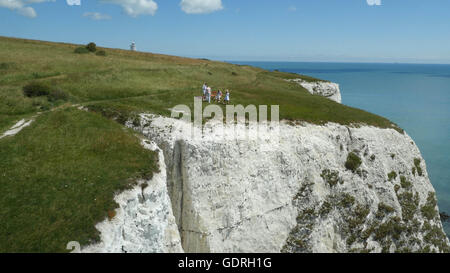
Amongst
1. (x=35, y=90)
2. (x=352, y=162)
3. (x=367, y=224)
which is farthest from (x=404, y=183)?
(x=35, y=90)

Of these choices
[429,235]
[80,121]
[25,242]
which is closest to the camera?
[25,242]

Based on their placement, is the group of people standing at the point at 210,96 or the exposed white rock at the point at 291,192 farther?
the group of people standing at the point at 210,96

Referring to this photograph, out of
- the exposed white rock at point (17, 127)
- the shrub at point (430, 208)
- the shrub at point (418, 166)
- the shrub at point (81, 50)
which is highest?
the shrub at point (81, 50)

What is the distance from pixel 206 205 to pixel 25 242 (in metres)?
14.7

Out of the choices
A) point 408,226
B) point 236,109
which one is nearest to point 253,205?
point 236,109

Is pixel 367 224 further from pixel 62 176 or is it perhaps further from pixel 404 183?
pixel 62 176

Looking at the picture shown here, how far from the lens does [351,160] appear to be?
37000mm

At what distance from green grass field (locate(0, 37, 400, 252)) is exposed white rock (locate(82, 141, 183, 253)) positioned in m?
0.71

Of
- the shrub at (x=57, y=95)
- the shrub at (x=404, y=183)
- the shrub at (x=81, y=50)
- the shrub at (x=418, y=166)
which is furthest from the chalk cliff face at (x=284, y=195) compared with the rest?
the shrub at (x=81, y=50)

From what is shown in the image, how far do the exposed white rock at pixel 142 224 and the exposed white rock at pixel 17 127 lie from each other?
12.0m

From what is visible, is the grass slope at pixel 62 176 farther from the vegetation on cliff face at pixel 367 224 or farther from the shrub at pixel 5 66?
the shrub at pixel 5 66

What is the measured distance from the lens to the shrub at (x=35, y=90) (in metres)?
32.9
